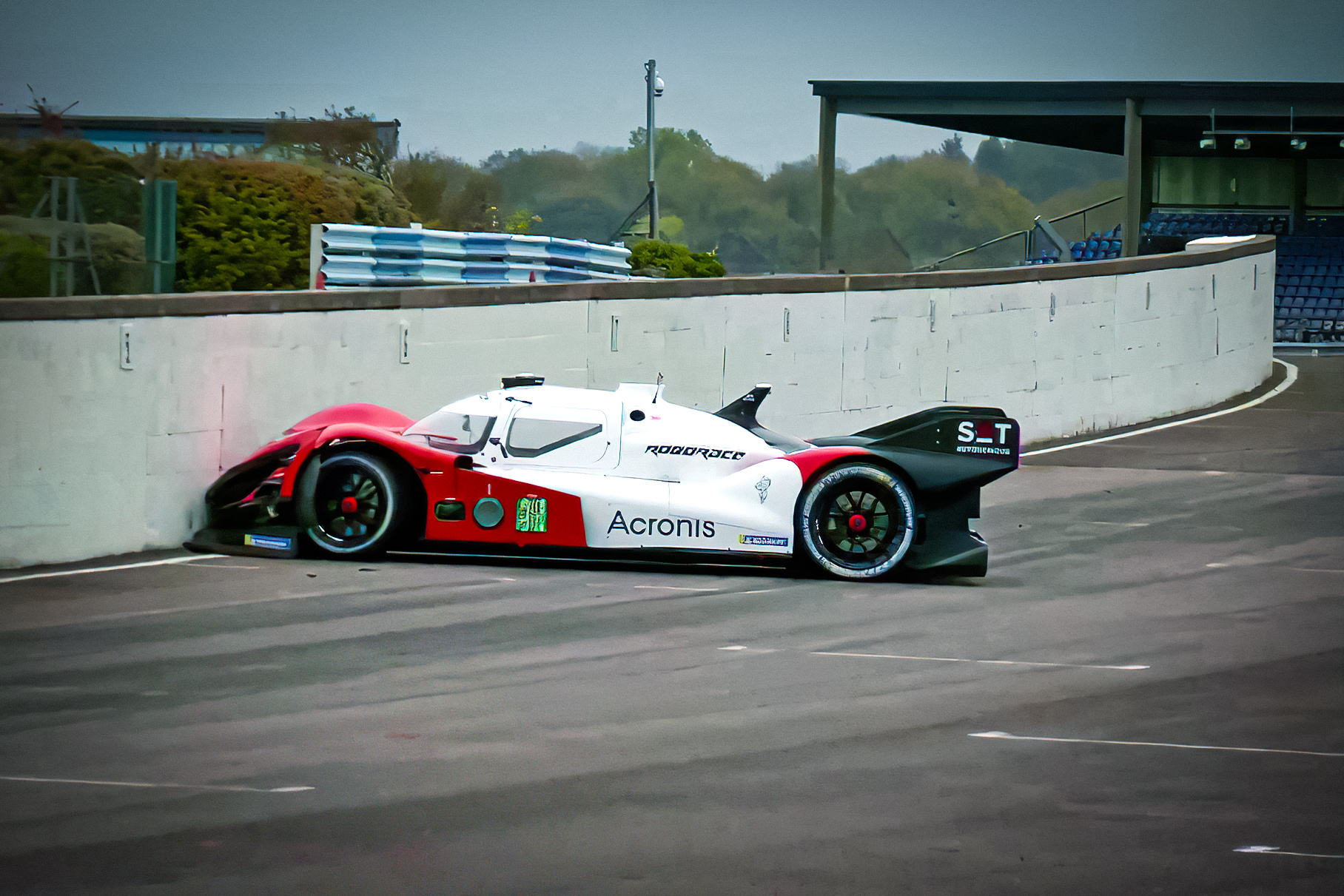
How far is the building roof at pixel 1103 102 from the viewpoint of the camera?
1500 inches

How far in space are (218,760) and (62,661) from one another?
2.21 meters

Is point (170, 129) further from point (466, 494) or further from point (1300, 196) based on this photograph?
point (466, 494)

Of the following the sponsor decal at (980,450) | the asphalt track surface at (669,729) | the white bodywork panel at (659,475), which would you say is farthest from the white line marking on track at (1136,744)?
the sponsor decal at (980,450)

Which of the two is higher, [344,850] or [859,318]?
[859,318]

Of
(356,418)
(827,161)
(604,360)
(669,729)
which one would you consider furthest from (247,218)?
(827,161)

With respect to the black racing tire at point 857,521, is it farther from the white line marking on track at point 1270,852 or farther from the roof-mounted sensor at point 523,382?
the white line marking on track at point 1270,852

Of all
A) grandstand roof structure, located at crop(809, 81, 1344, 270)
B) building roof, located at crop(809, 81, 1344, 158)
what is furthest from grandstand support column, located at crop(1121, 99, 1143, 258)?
building roof, located at crop(809, 81, 1344, 158)

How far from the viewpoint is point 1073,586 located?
34.8 ft

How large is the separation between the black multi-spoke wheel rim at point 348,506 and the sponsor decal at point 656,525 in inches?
66.6

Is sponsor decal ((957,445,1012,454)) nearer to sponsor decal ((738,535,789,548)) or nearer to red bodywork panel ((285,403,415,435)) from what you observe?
sponsor decal ((738,535,789,548))

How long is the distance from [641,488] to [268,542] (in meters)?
2.83

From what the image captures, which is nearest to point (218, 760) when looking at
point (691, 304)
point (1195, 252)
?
point (691, 304)

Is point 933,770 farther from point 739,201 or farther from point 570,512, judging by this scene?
point 739,201

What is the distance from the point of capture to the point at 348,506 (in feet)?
35.8
